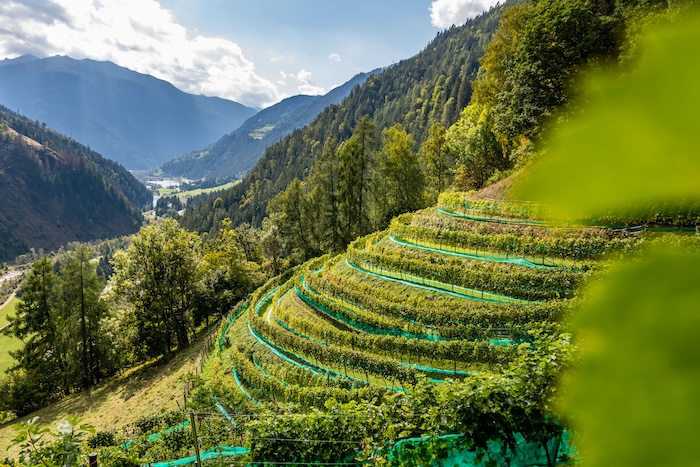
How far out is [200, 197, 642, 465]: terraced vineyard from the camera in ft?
37.2

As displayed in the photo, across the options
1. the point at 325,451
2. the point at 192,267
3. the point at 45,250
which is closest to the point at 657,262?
the point at 325,451

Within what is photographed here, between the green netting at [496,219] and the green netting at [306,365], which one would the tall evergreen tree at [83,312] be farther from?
the green netting at [496,219]

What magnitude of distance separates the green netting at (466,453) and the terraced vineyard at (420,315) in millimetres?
3879

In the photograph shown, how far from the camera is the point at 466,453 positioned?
4293 millimetres

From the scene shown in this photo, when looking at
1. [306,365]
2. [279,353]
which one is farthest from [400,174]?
[306,365]

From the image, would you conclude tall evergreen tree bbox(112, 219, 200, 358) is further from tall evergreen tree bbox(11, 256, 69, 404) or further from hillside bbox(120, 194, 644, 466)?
hillside bbox(120, 194, 644, 466)

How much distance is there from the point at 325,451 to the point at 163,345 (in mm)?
22280

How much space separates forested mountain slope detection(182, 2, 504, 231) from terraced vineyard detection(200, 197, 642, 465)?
61401 millimetres

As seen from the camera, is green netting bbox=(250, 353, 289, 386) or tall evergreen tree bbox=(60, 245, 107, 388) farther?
tall evergreen tree bbox=(60, 245, 107, 388)

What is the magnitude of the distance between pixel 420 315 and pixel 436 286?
1.85 m

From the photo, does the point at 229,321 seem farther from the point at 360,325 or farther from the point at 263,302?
the point at 360,325

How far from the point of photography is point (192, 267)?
24.5 meters

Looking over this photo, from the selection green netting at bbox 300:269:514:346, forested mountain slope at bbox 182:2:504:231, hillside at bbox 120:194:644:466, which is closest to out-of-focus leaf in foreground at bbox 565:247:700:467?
hillside at bbox 120:194:644:466

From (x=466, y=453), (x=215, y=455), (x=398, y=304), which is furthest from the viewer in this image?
(x=398, y=304)
